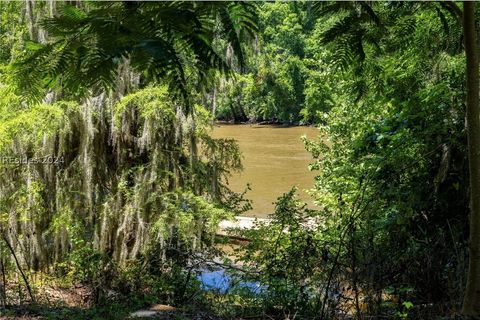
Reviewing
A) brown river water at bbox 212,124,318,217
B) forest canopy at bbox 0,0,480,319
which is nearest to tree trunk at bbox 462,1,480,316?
forest canopy at bbox 0,0,480,319

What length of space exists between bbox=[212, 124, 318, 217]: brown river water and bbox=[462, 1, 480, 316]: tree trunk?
9.82 meters

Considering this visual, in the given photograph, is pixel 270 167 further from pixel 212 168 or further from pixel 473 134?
pixel 473 134

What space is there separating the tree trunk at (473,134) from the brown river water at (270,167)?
32.2 feet

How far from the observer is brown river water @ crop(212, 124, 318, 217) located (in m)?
18.5

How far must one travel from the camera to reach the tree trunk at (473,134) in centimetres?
234

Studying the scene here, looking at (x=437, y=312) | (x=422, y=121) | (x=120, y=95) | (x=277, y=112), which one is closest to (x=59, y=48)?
(x=437, y=312)

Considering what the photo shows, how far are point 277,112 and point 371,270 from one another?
41480 mm

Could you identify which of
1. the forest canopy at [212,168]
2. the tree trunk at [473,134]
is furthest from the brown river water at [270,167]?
the tree trunk at [473,134]

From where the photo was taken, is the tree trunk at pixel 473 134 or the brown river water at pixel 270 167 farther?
the brown river water at pixel 270 167

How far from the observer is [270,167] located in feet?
77.8

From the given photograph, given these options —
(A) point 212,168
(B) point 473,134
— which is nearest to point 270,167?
(A) point 212,168

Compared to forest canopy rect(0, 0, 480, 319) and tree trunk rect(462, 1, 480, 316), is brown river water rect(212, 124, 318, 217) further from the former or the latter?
tree trunk rect(462, 1, 480, 316)

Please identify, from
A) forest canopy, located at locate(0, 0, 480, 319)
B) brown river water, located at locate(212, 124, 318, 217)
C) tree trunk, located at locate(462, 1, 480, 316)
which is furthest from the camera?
brown river water, located at locate(212, 124, 318, 217)

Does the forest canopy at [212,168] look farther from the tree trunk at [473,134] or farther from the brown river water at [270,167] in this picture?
the brown river water at [270,167]
